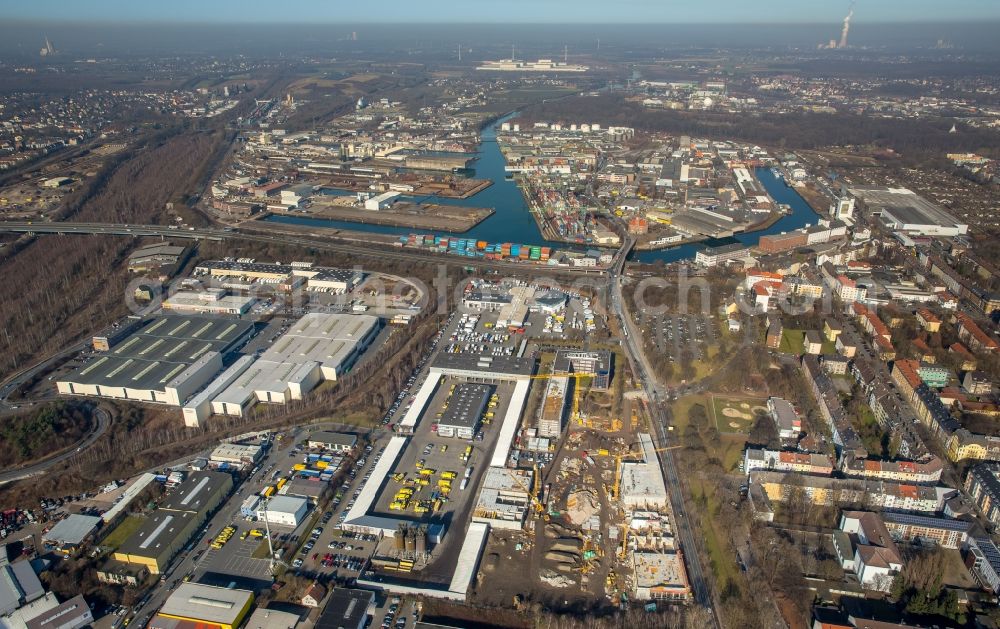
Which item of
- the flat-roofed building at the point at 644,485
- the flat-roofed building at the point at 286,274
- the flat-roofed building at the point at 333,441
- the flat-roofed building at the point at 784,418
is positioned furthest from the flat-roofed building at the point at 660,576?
the flat-roofed building at the point at 286,274

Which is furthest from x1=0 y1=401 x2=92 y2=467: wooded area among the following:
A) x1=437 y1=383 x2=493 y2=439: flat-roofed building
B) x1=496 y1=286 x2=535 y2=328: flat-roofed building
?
x1=496 y1=286 x2=535 y2=328: flat-roofed building

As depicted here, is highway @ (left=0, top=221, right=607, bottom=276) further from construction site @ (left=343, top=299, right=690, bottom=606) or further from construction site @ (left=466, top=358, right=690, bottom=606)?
construction site @ (left=466, top=358, right=690, bottom=606)

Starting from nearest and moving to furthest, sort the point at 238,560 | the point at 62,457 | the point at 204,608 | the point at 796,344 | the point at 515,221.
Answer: the point at 204,608 → the point at 238,560 → the point at 62,457 → the point at 796,344 → the point at 515,221

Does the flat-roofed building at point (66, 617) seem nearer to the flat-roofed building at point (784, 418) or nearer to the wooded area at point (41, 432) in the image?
the wooded area at point (41, 432)

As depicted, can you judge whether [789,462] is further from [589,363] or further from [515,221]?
[515,221]

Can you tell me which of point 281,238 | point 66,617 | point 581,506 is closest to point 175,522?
point 66,617

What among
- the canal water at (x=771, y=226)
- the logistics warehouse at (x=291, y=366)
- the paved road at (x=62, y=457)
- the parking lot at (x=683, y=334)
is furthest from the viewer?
the canal water at (x=771, y=226)
